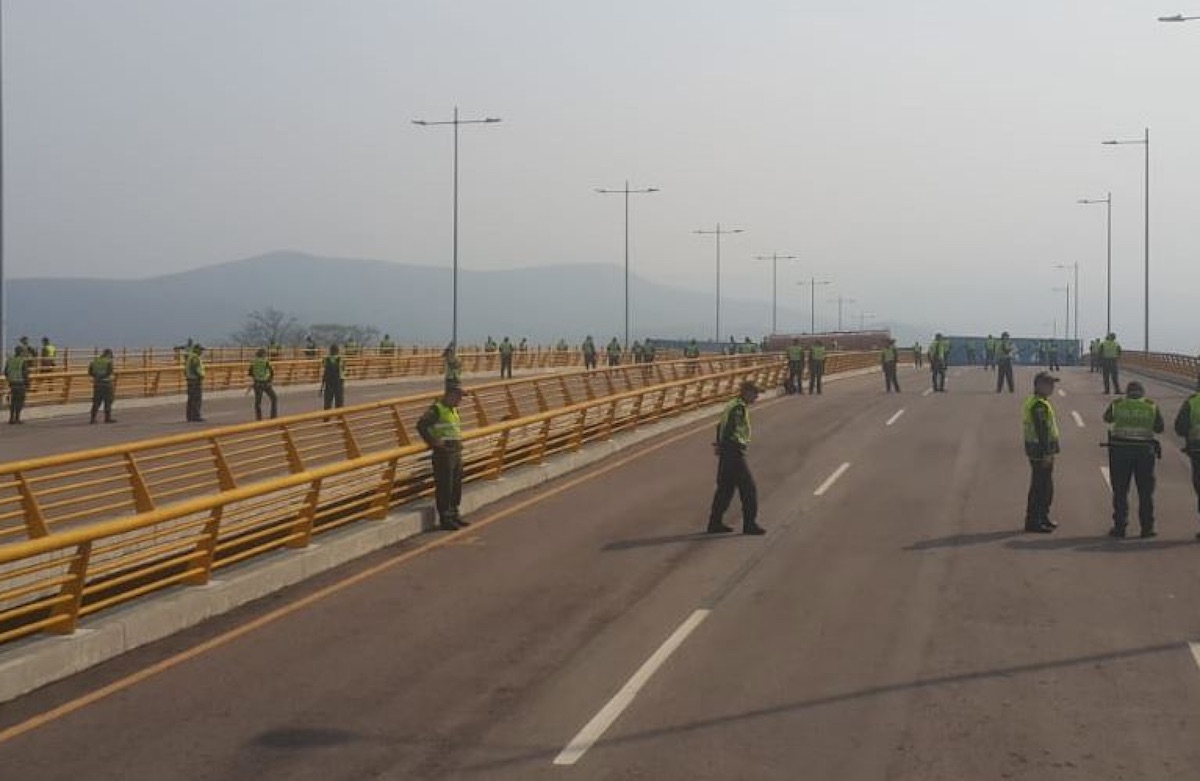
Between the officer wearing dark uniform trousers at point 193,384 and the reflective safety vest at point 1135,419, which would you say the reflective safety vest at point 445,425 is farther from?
the officer wearing dark uniform trousers at point 193,384

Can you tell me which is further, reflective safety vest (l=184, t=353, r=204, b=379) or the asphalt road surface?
reflective safety vest (l=184, t=353, r=204, b=379)

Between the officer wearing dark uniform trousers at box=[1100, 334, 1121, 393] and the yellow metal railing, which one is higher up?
the officer wearing dark uniform trousers at box=[1100, 334, 1121, 393]

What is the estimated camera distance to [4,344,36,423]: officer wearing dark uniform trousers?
31.5 metres

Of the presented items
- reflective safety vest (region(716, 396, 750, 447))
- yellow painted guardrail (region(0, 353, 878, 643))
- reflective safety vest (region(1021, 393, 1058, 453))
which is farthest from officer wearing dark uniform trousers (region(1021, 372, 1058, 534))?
yellow painted guardrail (region(0, 353, 878, 643))

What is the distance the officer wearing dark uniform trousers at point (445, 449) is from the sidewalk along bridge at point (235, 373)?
72.0ft

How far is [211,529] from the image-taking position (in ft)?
37.7

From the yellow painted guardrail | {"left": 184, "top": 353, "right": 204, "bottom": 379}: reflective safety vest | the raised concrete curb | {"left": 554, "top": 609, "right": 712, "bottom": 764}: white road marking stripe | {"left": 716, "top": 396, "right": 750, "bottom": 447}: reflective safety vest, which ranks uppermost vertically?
{"left": 184, "top": 353, "right": 204, "bottom": 379}: reflective safety vest

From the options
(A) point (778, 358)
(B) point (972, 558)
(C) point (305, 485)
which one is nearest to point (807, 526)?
(B) point (972, 558)

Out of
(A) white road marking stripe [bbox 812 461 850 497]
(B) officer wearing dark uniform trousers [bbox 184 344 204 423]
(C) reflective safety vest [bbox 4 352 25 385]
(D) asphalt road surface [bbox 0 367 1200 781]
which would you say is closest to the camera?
(D) asphalt road surface [bbox 0 367 1200 781]

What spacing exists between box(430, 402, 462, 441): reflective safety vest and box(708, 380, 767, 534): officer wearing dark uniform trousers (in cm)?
292

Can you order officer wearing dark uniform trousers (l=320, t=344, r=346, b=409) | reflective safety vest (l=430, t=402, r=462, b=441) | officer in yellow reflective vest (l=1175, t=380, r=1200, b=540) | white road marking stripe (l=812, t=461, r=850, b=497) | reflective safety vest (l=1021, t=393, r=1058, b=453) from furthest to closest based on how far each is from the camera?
officer wearing dark uniform trousers (l=320, t=344, r=346, b=409) → white road marking stripe (l=812, t=461, r=850, b=497) → reflective safety vest (l=1021, t=393, r=1058, b=453) → reflective safety vest (l=430, t=402, r=462, b=441) → officer in yellow reflective vest (l=1175, t=380, r=1200, b=540)

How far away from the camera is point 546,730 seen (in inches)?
310

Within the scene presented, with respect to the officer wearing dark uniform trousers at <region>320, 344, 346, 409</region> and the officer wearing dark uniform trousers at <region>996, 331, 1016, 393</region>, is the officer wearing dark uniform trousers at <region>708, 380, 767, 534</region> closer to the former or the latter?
the officer wearing dark uniform trousers at <region>320, 344, 346, 409</region>

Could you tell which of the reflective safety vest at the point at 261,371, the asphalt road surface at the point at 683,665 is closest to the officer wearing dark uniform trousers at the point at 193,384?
the reflective safety vest at the point at 261,371
